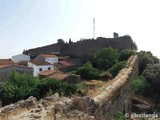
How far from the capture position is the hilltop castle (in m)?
46.6

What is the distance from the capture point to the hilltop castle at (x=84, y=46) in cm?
4659

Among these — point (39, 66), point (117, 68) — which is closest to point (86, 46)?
point (39, 66)

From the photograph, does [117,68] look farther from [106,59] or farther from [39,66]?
Result: [39,66]

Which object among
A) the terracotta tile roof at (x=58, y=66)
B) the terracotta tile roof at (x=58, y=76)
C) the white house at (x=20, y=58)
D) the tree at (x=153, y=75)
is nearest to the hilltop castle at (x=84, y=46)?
the white house at (x=20, y=58)

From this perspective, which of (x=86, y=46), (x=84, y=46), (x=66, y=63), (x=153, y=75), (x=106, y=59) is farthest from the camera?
(x=84, y=46)

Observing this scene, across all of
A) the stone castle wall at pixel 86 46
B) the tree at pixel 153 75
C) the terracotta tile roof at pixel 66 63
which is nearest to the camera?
the tree at pixel 153 75

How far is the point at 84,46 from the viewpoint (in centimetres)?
5050

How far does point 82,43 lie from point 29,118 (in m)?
43.7

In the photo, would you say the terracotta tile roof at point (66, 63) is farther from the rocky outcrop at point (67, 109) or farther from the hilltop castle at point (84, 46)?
the rocky outcrop at point (67, 109)

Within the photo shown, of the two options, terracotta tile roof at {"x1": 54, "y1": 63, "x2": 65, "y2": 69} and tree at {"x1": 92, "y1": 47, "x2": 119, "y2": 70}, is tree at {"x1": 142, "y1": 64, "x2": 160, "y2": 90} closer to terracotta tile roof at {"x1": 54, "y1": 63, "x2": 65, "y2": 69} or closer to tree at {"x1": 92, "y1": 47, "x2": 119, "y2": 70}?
tree at {"x1": 92, "y1": 47, "x2": 119, "y2": 70}

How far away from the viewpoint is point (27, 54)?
58656mm

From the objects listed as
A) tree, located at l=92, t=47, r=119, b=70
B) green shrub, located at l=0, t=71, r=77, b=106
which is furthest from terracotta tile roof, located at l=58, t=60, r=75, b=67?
green shrub, located at l=0, t=71, r=77, b=106

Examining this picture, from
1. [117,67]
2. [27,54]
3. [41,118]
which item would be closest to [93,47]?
[27,54]

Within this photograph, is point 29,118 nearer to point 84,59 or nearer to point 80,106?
point 80,106
